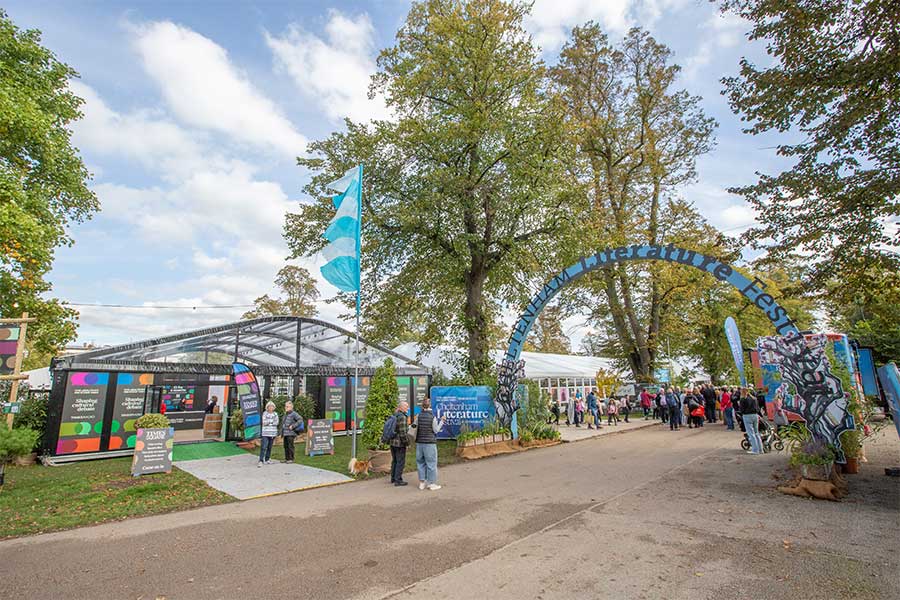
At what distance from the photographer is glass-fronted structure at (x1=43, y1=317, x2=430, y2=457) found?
40.5ft

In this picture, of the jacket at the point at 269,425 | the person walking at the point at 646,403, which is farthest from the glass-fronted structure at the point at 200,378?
the person walking at the point at 646,403

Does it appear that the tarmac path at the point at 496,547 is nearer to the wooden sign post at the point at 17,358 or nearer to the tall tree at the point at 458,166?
the wooden sign post at the point at 17,358

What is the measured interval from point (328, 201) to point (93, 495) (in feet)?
39.3

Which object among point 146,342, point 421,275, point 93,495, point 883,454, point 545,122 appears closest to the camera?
point 93,495

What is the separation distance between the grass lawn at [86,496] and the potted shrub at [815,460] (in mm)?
9719

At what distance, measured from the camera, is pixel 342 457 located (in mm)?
12570

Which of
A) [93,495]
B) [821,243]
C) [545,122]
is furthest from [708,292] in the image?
[93,495]

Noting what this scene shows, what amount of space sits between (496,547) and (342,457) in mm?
8372

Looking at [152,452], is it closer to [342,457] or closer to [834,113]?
[342,457]

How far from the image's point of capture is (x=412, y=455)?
12523 mm

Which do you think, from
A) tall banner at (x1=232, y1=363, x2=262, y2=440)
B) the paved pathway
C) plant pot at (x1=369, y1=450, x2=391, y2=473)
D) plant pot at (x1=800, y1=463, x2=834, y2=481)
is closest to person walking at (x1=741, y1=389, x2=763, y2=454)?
plant pot at (x1=800, y1=463, x2=834, y2=481)

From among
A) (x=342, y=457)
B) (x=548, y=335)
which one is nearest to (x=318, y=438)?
(x=342, y=457)

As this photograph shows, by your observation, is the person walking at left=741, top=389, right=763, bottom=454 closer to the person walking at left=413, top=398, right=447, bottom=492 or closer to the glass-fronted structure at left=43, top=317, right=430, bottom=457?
the person walking at left=413, top=398, right=447, bottom=492

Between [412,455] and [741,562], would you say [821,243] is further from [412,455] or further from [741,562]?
[412,455]
